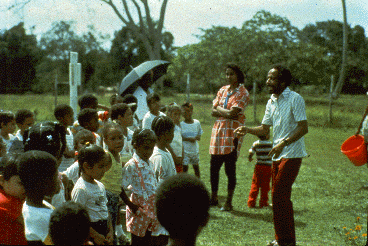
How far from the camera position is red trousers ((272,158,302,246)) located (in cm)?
430

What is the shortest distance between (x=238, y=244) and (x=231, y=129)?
1.83 metres

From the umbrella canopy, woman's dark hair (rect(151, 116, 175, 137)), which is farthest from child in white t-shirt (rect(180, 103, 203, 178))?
woman's dark hair (rect(151, 116, 175, 137))

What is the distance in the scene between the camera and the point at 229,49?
25250mm

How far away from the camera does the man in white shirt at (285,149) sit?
14.1 feet

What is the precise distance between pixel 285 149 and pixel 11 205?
2912mm

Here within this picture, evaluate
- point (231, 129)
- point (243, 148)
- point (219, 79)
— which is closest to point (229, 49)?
point (219, 79)

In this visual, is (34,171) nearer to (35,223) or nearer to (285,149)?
(35,223)

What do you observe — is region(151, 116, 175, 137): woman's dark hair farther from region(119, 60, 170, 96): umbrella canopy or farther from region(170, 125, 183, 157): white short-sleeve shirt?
region(119, 60, 170, 96): umbrella canopy

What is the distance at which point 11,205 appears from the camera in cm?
229

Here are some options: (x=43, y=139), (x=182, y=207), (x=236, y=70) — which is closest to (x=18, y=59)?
(x=236, y=70)

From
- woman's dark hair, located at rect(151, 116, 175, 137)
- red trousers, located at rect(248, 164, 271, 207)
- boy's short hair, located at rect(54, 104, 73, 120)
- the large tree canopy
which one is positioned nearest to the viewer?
woman's dark hair, located at rect(151, 116, 175, 137)

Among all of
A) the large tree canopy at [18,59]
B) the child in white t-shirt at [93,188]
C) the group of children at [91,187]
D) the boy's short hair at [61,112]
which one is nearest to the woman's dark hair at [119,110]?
the group of children at [91,187]

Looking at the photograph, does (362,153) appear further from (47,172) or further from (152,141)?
(47,172)

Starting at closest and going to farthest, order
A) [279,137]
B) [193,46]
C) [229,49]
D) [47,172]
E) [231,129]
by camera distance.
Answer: [47,172] → [279,137] → [231,129] → [229,49] → [193,46]
